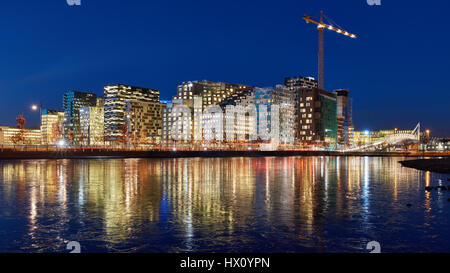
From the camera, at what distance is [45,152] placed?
2975 inches

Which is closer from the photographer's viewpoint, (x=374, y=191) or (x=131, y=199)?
(x=131, y=199)

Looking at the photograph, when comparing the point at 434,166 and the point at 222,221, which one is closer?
the point at 222,221

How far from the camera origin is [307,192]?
2188cm

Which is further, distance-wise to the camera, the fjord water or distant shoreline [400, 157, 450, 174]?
distant shoreline [400, 157, 450, 174]

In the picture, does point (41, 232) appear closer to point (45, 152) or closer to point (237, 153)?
point (45, 152)

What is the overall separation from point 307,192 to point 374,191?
391 centimetres

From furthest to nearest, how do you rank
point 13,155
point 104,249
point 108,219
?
point 13,155, point 108,219, point 104,249

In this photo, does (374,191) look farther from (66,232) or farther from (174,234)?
(66,232)

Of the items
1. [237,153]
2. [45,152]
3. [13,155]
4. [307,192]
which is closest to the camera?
[307,192]

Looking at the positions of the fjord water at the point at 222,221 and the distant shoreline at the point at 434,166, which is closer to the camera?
the fjord water at the point at 222,221
